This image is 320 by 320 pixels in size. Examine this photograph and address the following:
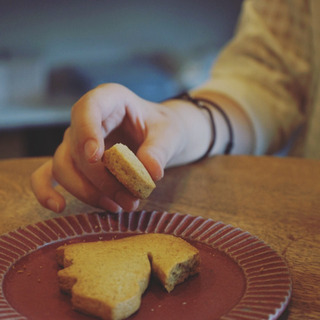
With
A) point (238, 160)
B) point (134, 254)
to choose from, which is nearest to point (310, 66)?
point (238, 160)

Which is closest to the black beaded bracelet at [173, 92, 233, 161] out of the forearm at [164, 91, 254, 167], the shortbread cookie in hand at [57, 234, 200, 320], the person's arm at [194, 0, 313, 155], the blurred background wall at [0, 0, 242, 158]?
the forearm at [164, 91, 254, 167]

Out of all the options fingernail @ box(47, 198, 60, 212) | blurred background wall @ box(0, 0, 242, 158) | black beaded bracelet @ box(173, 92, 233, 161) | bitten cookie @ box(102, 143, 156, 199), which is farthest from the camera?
blurred background wall @ box(0, 0, 242, 158)

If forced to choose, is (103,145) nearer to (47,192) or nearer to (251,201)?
(47,192)

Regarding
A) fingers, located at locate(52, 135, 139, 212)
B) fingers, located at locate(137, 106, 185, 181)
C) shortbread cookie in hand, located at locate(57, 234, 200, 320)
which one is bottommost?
fingers, located at locate(52, 135, 139, 212)

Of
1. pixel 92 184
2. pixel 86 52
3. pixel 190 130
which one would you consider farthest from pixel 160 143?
pixel 86 52

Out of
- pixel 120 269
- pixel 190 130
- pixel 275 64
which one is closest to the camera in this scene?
pixel 120 269

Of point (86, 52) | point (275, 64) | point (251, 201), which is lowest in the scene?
point (86, 52)

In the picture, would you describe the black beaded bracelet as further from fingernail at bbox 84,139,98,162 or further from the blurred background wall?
the blurred background wall

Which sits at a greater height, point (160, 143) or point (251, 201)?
point (160, 143)
